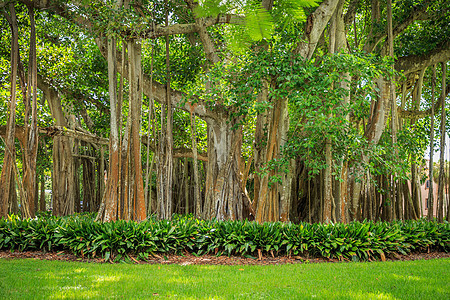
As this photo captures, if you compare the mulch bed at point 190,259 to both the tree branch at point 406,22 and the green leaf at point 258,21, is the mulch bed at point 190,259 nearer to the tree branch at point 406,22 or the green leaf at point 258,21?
the green leaf at point 258,21

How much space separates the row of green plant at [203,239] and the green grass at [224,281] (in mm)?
520

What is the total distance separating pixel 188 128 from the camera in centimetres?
1193

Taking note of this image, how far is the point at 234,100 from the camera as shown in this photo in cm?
705

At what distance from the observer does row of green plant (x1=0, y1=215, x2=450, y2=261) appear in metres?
5.63

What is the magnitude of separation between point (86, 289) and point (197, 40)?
7346 mm

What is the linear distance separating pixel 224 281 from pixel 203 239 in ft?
5.93

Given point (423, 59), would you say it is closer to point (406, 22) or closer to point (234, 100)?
point (406, 22)

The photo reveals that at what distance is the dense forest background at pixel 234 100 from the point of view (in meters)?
6.46

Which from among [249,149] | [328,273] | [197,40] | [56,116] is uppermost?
[197,40]

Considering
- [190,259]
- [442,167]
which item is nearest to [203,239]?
[190,259]

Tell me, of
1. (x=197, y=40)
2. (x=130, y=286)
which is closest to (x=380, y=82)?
(x=197, y=40)

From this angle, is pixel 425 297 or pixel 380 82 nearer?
pixel 425 297

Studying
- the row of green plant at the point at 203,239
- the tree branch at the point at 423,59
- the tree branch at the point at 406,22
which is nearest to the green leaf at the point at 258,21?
the row of green plant at the point at 203,239

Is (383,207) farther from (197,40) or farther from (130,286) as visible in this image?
(130,286)
